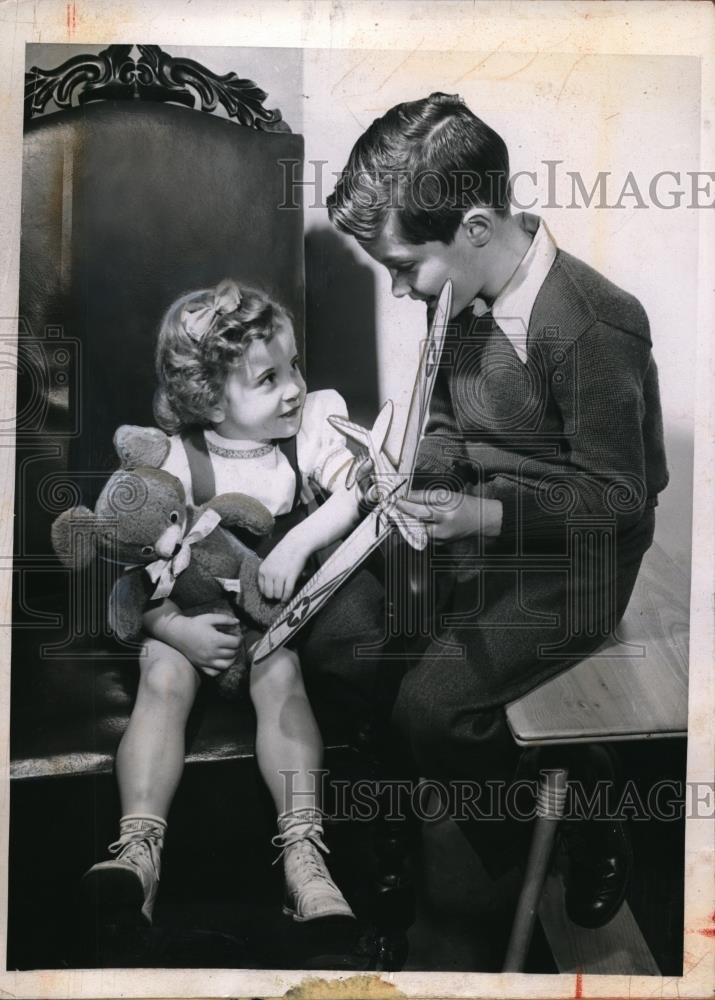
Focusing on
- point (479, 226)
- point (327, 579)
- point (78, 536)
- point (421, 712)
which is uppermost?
point (479, 226)

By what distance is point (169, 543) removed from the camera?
260cm

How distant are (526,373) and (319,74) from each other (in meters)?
0.95

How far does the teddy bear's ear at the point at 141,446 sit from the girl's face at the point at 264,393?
150 millimetres

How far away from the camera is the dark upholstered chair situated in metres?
2.60

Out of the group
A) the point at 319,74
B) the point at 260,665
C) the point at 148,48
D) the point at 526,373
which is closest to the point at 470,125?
the point at 319,74

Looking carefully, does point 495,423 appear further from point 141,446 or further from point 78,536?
point 78,536

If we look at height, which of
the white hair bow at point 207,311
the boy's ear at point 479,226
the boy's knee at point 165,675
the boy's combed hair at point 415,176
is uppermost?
the boy's combed hair at point 415,176

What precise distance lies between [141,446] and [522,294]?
1076mm

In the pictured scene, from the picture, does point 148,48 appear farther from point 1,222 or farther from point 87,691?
point 87,691

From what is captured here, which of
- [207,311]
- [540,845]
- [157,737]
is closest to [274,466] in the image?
[207,311]

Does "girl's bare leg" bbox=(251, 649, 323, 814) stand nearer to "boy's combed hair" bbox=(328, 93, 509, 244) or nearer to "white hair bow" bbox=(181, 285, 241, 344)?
"white hair bow" bbox=(181, 285, 241, 344)

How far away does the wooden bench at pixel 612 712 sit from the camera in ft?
8.54

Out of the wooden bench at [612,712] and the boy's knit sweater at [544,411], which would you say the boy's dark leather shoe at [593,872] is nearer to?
the wooden bench at [612,712]

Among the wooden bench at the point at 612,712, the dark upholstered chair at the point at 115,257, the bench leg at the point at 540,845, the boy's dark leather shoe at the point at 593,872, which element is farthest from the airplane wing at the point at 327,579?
the boy's dark leather shoe at the point at 593,872
